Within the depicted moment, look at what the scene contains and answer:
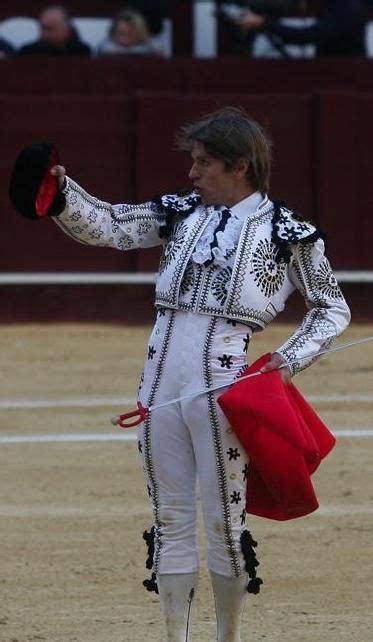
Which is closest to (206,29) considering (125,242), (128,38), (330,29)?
(128,38)

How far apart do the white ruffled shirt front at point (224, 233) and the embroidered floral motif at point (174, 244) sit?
5cm

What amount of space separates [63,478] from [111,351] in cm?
268

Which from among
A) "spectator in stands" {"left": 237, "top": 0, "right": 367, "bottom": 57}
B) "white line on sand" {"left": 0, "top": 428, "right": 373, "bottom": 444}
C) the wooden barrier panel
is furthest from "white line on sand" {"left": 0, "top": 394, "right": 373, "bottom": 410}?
"spectator in stands" {"left": 237, "top": 0, "right": 367, "bottom": 57}

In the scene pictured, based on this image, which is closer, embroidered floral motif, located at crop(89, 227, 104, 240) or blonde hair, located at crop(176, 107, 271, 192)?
blonde hair, located at crop(176, 107, 271, 192)

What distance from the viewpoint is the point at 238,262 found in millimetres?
3434

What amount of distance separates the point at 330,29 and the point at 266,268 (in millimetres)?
6009

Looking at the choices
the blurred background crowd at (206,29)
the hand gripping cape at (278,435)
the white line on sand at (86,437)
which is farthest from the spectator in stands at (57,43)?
the hand gripping cape at (278,435)

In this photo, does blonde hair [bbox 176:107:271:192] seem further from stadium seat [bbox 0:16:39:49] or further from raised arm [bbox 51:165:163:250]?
stadium seat [bbox 0:16:39:49]

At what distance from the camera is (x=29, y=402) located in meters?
7.13

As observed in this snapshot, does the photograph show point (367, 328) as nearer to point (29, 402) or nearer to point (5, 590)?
point (29, 402)

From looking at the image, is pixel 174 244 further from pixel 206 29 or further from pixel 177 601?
pixel 206 29

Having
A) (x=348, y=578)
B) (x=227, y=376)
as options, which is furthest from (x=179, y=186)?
(x=227, y=376)

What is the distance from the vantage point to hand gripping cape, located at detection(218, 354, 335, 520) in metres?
3.39

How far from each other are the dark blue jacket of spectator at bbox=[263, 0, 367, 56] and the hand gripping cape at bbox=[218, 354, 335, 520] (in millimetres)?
5745
